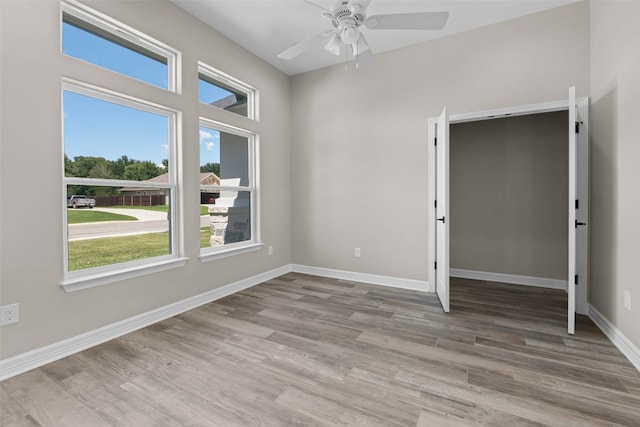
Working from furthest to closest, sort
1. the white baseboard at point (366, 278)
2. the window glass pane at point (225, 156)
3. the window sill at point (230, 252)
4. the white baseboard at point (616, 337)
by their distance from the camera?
1. the white baseboard at point (366, 278)
2. the window glass pane at point (225, 156)
3. the window sill at point (230, 252)
4. the white baseboard at point (616, 337)

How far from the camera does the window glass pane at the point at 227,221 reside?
11.3 feet

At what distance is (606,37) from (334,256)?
11.7 ft

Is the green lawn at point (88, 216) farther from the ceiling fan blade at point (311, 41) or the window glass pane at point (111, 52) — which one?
the ceiling fan blade at point (311, 41)

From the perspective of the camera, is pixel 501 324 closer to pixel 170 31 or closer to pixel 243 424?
pixel 243 424

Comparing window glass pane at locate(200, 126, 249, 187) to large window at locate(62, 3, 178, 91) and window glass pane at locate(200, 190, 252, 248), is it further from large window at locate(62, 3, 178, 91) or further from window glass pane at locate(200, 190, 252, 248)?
large window at locate(62, 3, 178, 91)

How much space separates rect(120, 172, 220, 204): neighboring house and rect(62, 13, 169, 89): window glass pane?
93 centimetres

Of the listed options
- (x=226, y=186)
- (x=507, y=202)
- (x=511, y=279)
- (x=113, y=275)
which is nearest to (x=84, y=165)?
(x=113, y=275)

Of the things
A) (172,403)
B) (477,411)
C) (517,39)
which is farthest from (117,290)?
(517,39)

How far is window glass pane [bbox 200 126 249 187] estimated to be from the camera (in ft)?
11.1

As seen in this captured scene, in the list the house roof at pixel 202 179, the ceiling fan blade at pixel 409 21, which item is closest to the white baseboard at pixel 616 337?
the ceiling fan blade at pixel 409 21

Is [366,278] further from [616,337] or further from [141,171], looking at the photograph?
[141,171]

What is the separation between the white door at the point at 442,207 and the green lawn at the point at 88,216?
3.10m

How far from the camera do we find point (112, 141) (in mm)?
2545

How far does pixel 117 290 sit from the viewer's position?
97.2 inches
